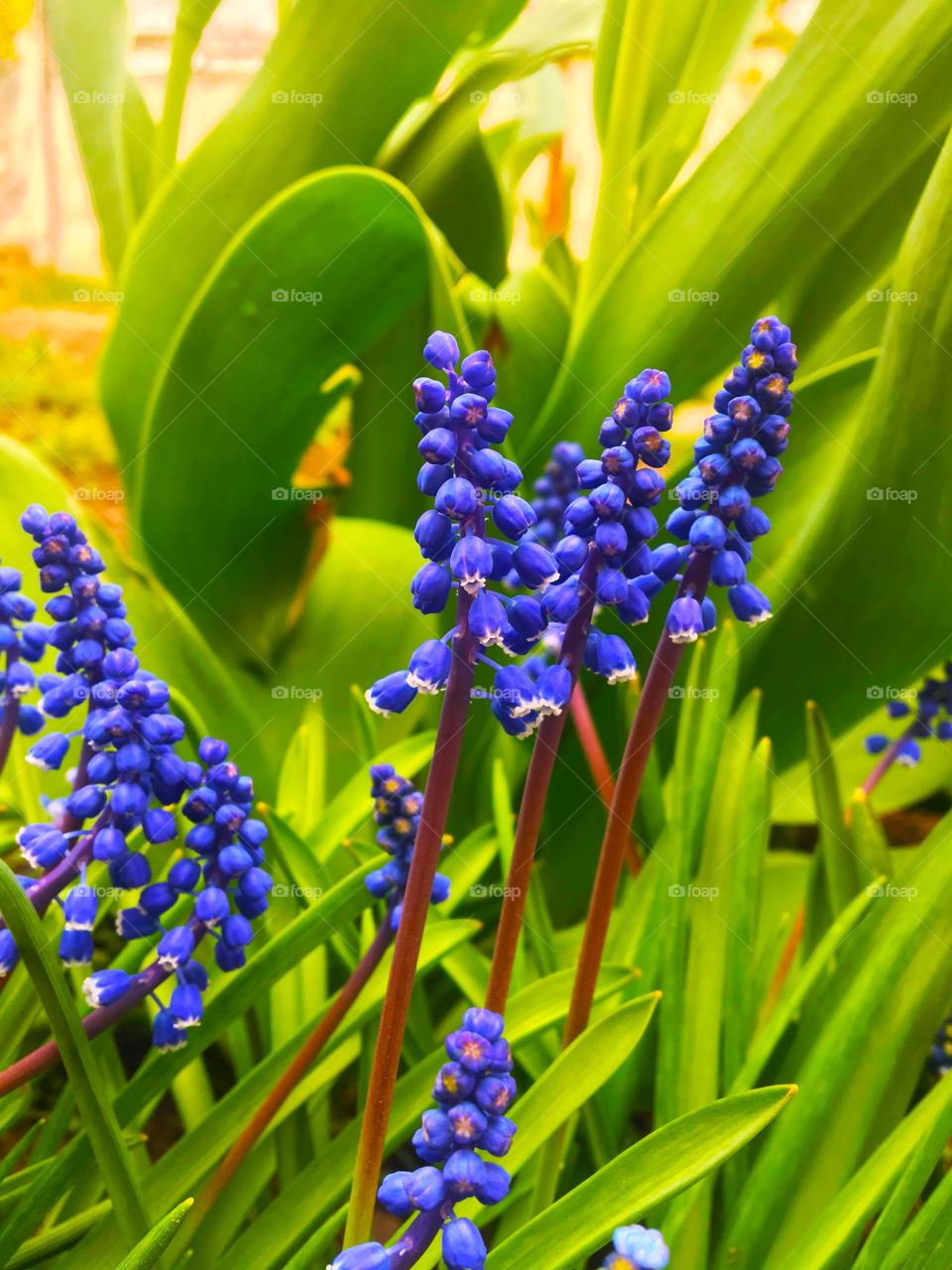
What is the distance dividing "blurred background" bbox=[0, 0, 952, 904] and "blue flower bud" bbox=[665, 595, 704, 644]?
69cm

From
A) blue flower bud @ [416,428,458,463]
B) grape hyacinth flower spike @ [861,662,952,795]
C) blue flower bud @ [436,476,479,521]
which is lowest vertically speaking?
grape hyacinth flower spike @ [861,662,952,795]

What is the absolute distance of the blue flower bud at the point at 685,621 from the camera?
867 mm

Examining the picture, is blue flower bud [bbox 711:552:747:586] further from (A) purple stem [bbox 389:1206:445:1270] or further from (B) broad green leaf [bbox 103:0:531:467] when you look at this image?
(B) broad green leaf [bbox 103:0:531:467]

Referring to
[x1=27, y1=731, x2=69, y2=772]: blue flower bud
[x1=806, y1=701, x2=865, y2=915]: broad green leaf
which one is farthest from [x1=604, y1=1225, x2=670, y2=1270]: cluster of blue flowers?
[x1=806, y1=701, x2=865, y2=915]: broad green leaf

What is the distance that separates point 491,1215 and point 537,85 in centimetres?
281

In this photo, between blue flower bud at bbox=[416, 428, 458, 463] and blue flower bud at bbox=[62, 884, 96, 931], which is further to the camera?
blue flower bud at bbox=[62, 884, 96, 931]

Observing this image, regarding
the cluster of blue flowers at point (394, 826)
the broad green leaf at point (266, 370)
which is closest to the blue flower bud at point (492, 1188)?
the cluster of blue flowers at point (394, 826)

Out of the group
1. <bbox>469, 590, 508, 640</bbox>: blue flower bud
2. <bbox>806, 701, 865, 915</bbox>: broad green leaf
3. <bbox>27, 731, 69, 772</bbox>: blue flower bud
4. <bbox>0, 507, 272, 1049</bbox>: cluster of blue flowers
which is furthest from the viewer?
<bbox>806, 701, 865, 915</bbox>: broad green leaf

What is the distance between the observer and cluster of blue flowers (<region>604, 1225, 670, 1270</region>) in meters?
0.64

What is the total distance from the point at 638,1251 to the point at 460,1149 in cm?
14

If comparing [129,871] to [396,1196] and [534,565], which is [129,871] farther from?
[534,565]

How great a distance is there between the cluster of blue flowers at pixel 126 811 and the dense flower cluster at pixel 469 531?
11.1 inches

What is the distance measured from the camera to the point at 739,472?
3.06ft

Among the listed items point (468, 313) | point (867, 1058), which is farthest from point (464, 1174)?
point (468, 313)
